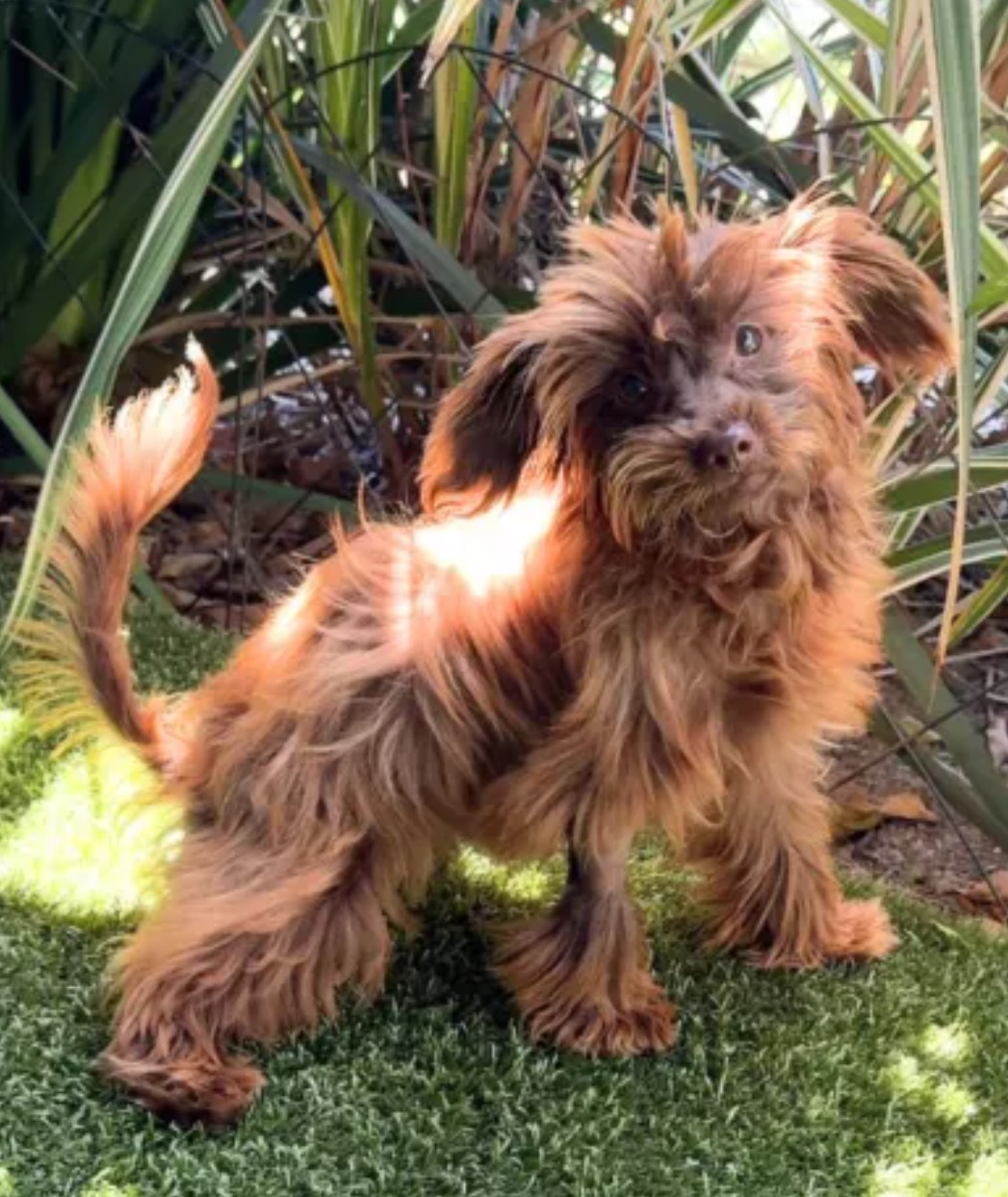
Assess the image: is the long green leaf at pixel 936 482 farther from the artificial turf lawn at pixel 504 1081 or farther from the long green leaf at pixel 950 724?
the artificial turf lawn at pixel 504 1081

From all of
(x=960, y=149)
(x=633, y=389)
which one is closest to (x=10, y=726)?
(x=633, y=389)

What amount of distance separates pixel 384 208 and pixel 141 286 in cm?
49

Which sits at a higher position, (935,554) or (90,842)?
(935,554)

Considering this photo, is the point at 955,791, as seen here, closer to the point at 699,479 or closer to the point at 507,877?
the point at 507,877

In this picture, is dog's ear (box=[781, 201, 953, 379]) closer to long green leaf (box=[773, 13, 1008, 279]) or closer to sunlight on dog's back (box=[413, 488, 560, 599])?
long green leaf (box=[773, 13, 1008, 279])

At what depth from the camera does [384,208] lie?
184cm

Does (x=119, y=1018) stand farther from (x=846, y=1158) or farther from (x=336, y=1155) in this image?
(x=846, y=1158)

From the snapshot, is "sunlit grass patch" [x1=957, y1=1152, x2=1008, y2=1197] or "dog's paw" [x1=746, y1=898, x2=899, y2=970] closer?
"sunlit grass patch" [x1=957, y1=1152, x2=1008, y2=1197]

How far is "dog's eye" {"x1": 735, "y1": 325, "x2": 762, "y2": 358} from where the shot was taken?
128 cm

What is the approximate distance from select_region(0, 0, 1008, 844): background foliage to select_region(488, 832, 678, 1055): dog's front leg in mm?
358

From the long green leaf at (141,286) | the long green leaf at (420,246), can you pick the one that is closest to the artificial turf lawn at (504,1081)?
the long green leaf at (141,286)

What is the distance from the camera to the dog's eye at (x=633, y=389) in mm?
1274

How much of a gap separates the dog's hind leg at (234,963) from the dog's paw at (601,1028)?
0.51ft

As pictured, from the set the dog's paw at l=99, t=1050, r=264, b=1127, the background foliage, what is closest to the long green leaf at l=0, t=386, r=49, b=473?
the background foliage
